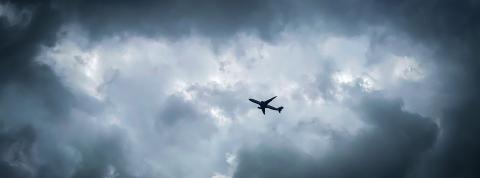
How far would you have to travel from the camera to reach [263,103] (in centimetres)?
19738
